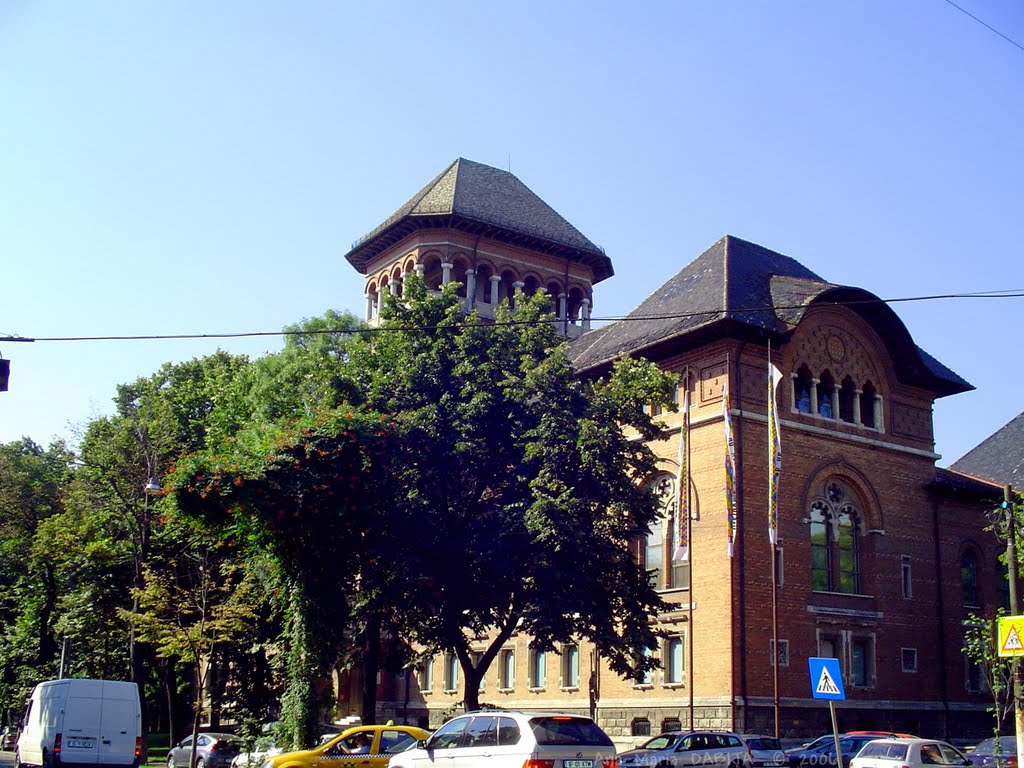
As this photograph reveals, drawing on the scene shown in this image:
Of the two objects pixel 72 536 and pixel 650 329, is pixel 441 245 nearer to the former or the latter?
pixel 650 329

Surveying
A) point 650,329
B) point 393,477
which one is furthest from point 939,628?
point 393,477

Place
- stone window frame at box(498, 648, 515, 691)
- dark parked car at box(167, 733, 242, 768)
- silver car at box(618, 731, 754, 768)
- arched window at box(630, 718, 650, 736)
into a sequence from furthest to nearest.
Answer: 1. stone window frame at box(498, 648, 515, 691)
2. arched window at box(630, 718, 650, 736)
3. dark parked car at box(167, 733, 242, 768)
4. silver car at box(618, 731, 754, 768)

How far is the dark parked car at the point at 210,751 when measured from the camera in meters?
33.8

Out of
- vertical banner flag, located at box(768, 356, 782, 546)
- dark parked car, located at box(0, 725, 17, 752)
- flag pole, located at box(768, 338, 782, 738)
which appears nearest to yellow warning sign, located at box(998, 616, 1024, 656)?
flag pole, located at box(768, 338, 782, 738)

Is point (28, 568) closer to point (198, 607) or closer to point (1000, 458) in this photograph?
point (198, 607)

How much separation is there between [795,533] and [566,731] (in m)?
22.1

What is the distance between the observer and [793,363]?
3938cm

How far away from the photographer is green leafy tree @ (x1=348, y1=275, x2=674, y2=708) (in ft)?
87.9

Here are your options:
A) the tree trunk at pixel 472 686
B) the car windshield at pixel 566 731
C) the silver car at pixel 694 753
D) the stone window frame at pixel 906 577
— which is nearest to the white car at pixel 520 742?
the car windshield at pixel 566 731

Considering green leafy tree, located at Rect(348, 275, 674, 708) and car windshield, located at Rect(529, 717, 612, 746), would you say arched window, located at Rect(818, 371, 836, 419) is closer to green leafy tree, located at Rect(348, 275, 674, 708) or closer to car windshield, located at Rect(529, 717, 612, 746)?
green leafy tree, located at Rect(348, 275, 674, 708)

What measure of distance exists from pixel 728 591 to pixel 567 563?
1076 cm

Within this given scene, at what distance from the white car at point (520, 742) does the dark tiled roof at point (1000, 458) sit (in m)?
35.4

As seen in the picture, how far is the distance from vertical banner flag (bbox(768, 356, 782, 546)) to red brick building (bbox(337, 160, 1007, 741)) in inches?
37.1

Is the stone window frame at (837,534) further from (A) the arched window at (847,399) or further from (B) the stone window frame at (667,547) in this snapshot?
(B) the stone window frame at (667,547)
